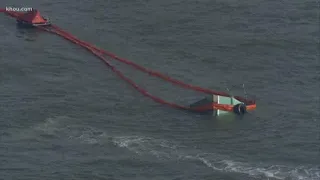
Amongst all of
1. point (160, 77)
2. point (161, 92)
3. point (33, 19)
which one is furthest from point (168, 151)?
point (33, 19)

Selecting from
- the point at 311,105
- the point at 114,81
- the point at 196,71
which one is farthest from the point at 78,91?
the point at 311,105

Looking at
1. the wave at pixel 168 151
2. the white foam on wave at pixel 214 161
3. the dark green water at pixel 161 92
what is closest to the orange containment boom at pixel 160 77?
the dark green water at pixel 161 92

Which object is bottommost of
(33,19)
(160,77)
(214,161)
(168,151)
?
(214,161)

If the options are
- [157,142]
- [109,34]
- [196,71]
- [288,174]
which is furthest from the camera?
[109,34]

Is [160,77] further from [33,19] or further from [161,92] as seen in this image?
[33,19]

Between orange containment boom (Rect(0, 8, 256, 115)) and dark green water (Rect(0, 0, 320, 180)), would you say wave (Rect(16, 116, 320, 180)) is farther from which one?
orange containment boom (Rect(0, 8, 256, 115))

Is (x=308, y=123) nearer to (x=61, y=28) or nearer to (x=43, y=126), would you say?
(x=43, y=126)
